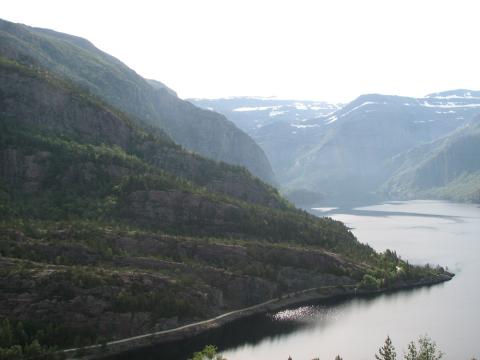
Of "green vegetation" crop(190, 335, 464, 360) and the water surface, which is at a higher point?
"green vegetation" crop(190, 335, 464, 360)

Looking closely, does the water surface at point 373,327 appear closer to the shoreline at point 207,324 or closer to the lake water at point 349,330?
the lake water at point 349,330

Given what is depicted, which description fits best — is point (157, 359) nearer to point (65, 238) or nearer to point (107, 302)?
point (107, 302)

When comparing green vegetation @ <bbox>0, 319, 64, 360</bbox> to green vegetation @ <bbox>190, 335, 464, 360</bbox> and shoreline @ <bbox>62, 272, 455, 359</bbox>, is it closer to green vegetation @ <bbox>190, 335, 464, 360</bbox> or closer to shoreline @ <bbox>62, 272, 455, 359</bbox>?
shoreline @ <bbox>62, 272, 455, 359</bbox>

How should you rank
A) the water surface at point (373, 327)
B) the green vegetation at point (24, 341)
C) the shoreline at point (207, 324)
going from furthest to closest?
the shoreline at point (207, 324) < the water surface at point (373, 327) < the green vegetation at point (24, 341)

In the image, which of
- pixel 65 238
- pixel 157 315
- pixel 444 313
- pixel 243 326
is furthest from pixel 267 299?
pixel 65 238

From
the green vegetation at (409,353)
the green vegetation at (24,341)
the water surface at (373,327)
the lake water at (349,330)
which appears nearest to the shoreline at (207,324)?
the lake water at (349,330)

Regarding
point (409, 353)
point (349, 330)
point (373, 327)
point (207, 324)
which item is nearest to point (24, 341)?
point (207, 324)

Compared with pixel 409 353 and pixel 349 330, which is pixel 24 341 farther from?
pixel 409 353

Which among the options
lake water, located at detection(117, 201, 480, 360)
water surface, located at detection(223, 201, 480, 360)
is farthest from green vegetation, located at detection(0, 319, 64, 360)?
water surface, located at detection(223, 201, 480, 360)
